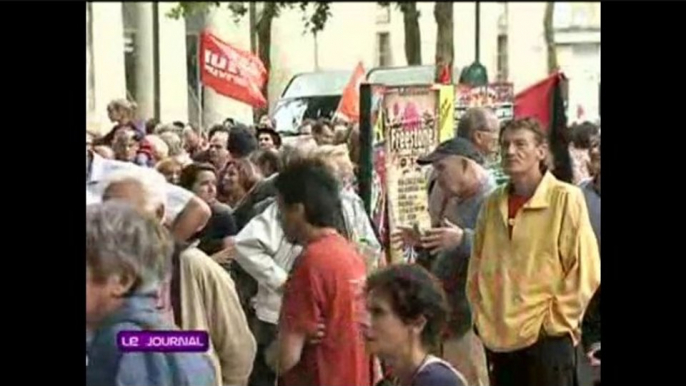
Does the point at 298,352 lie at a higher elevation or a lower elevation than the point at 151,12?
lower

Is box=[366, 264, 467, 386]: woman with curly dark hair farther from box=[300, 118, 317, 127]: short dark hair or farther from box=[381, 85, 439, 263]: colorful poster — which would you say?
box=[300, 118, 317, 127]: short dark hair

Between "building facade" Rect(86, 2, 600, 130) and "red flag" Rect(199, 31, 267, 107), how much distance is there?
0.08ft

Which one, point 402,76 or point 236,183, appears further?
point 402,76

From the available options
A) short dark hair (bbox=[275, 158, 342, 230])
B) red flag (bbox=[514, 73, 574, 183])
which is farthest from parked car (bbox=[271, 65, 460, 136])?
red flag (bbox=[514, 73, 574, 183])

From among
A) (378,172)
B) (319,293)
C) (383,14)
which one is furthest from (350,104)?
(383,14)

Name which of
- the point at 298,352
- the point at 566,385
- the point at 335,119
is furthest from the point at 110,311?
the point at 566,385

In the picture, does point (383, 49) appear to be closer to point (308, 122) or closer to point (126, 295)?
point (308, 122)

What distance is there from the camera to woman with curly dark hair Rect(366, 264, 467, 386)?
418 cm

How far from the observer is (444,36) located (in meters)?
5.43

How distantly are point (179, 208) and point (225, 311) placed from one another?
0.32 metres

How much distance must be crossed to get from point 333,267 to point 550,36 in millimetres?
3131

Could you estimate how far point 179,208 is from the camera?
4.23 m
